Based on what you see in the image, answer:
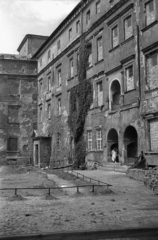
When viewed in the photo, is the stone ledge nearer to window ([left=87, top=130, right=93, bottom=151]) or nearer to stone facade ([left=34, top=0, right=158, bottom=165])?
stone facade ([left=34, top=0, right=158, bottom=165])

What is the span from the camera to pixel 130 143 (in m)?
18.8

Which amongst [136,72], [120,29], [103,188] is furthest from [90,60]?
[103,188]

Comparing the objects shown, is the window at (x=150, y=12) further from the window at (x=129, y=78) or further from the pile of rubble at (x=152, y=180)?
the pile of rubble at (x=152, y=180)

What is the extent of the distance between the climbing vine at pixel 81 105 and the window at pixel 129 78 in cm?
512

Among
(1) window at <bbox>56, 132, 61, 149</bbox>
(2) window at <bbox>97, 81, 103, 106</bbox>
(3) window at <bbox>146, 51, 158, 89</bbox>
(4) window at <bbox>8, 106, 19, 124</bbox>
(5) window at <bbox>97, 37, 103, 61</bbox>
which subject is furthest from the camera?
(4) window at <bbox>8, 106, 19, 124</bbox>

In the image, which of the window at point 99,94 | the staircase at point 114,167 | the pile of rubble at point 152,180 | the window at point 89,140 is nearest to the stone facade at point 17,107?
the window at point 89,140

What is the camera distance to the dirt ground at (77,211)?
20.7 ft

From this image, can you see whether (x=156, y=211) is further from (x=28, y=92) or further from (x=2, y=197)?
(x=28, y=92)

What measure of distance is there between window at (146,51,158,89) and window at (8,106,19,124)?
24739 mm

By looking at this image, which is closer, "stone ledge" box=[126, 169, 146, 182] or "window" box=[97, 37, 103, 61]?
"stone ledge" box=[126, 169, 146, 182]

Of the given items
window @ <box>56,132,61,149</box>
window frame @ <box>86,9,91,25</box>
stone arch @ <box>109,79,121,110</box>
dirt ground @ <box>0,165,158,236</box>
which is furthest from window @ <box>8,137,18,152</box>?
dirt ground @ <box>0,165,158,236</box>

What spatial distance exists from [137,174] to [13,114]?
26.7 metres

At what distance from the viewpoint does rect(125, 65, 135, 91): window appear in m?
18.3

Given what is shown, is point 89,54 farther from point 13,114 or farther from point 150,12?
point 13,114
